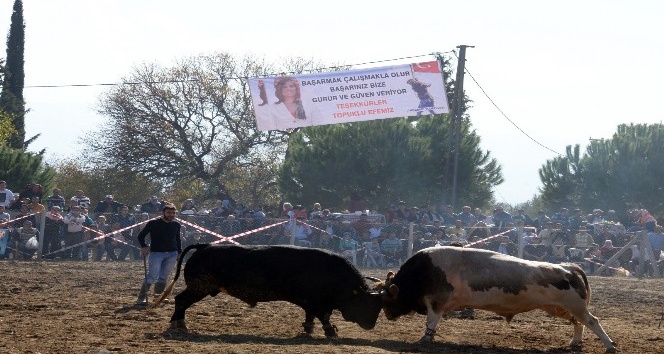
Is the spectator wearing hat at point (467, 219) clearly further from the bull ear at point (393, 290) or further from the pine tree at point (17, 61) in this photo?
the pine tree at point (17, 61)

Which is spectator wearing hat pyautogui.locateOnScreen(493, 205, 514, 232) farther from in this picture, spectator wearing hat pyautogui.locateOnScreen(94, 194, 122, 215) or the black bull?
the black bull

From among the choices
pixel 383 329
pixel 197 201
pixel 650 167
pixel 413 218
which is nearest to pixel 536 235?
pixel 413 218

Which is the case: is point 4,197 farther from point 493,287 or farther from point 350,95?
point 493,287

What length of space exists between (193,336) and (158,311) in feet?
9.30

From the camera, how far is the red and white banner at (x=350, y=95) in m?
34.4

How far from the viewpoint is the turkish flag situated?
3431 centimetres

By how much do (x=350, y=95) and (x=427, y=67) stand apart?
8.37 feet

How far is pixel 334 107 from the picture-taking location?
3462 cm

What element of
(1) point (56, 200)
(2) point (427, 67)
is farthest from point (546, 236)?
(1) point (56, 200)

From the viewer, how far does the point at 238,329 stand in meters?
13.6

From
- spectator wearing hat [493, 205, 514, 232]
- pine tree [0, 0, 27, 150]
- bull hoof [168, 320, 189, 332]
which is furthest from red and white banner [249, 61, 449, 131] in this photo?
bull hoof [168, 320, 189, 332]

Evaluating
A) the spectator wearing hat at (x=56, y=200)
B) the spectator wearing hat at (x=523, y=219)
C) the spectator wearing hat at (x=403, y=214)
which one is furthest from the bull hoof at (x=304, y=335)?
the spectator wearing hat at (x=523, y=219)

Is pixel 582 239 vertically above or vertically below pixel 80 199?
below

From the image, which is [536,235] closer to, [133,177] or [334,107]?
[334,107]
